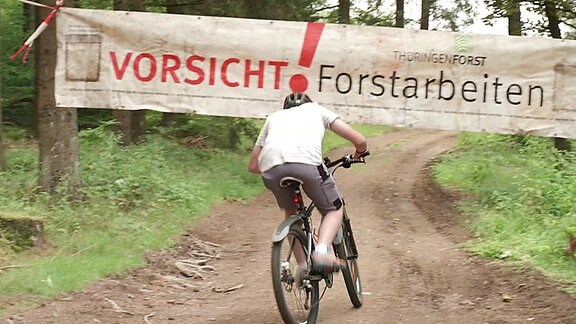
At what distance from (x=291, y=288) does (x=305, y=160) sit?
0.96 metres

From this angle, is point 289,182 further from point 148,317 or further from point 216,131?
point 216,131

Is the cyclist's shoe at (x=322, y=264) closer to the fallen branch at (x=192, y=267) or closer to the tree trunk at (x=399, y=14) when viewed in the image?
the fallen branch at (x=192, y=267)

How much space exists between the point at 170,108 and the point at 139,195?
1416mm

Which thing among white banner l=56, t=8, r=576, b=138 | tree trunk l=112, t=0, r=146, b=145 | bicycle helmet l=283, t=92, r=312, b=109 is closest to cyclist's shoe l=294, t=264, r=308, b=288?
bicycle helmet l=283, t=92, r=312, b=109

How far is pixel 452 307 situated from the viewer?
636 centimetres

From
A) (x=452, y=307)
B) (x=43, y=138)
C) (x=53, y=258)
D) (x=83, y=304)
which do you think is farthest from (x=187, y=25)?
(x=452, y=307)

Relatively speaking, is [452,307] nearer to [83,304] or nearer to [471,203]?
[83,304]

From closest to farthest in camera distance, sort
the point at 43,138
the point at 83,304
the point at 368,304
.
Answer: the point at 83,304 < the point at 368,304 < the point at 43,138

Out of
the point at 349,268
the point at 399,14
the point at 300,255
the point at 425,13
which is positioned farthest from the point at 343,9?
the point at 300,255

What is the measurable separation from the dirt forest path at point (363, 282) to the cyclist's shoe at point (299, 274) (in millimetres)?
607

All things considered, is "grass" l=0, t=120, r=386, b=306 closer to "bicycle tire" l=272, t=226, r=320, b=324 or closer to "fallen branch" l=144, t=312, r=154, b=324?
"fallen branch" l=144, t=312, r=154, b=324

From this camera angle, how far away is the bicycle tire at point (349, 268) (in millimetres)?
6105

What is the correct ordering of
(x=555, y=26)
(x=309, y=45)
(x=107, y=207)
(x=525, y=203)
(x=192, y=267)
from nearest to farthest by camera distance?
(x=192, y=267), (x=107, y=207), (x=309, y=45), (x=525, y=203), (x=555, y=26)

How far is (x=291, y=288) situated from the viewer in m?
5.36
